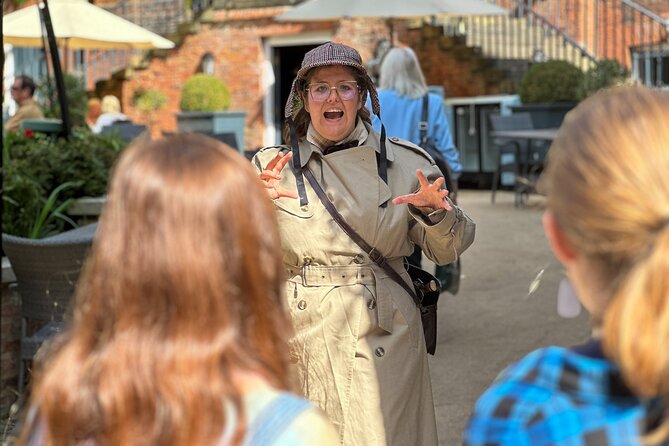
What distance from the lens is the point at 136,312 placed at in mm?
1663

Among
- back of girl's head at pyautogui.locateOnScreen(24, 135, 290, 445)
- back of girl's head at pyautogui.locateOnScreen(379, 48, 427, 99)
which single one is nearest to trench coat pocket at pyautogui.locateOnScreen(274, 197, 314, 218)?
back of girl's head at pyautogui.locateOnScreen(24, 135, 290, 445)

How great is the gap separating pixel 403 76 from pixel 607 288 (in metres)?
5.69

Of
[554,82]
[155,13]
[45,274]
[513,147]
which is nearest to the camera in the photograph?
[45,274]

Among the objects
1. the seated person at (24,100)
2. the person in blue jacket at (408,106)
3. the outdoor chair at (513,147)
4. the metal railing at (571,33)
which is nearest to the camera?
the person in blue jacket at (408,106)

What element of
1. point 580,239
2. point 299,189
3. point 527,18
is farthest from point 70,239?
point 527,18

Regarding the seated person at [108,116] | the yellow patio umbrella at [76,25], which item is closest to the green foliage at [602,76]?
the yellow patio umbrella at [76,25]

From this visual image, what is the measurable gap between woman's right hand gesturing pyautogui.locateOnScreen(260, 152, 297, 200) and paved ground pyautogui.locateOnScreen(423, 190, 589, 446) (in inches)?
48.3

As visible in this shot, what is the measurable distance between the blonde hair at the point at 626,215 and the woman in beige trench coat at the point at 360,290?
Result: 1.89 metres

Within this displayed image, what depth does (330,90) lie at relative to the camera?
12.8 ft

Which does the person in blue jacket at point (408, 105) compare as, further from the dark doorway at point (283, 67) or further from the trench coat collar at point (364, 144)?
the dark doorway at point (283, 67)

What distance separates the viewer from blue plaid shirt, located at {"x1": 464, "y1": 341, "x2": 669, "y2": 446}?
5.24 feet

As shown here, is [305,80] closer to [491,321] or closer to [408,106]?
[408,106]

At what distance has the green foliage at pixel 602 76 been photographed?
16.5 m

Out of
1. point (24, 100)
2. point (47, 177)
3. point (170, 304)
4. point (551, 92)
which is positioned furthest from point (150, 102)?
point (170, 304)
